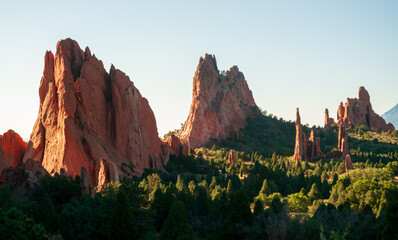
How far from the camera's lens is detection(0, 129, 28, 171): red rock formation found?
5545cm

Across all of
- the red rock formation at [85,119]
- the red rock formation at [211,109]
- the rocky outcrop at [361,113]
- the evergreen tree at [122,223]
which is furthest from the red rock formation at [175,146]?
the rocky outcrop at [361,113]

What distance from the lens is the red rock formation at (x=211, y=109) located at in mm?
112750

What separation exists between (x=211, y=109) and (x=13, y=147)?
69775 mm

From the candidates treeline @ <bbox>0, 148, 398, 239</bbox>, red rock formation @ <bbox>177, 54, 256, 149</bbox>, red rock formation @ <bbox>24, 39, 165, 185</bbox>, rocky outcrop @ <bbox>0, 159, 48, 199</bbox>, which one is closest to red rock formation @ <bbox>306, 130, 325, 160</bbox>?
red rock formation @ <bbox>177, 54, 256, 149</bbox>

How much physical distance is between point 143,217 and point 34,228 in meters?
10.5

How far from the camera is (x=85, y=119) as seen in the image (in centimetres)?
5997

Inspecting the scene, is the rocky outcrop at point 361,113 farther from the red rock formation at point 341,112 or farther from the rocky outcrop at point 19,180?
the rocky outcrop at point 19,180

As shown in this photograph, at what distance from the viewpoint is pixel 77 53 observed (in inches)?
2544

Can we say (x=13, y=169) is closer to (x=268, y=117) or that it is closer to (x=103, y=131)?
(x=103, y=131)

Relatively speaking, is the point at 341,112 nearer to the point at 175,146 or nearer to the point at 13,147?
the point at 175,146

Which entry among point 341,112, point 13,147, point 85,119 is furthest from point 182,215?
point 341,112

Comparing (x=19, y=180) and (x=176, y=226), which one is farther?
(x=19, y=180)

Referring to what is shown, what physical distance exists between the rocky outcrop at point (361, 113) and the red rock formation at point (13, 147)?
98539 mm

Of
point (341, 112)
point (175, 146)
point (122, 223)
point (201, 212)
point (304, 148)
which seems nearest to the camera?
point (122, 223)
